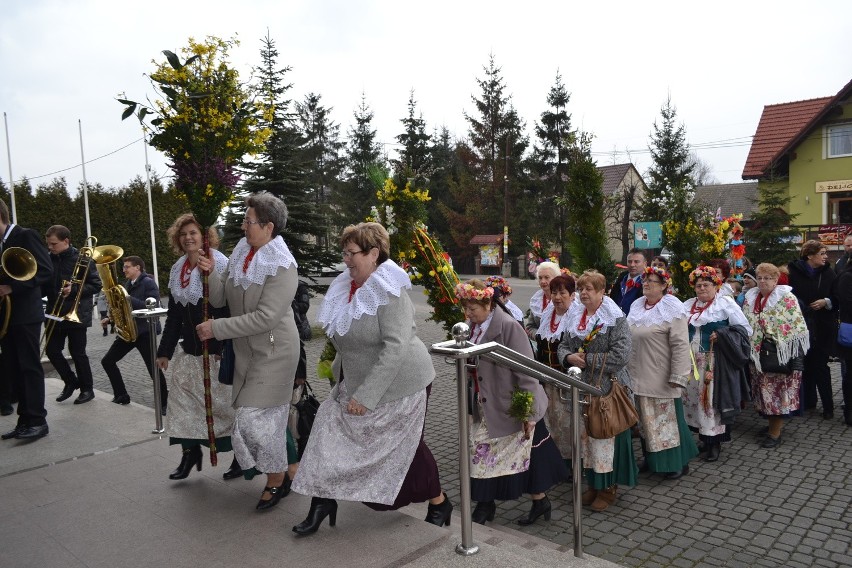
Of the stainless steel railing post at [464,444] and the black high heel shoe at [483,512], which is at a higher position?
the stainless steel railing post at [464,444]

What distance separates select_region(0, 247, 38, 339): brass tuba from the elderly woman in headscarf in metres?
6.61

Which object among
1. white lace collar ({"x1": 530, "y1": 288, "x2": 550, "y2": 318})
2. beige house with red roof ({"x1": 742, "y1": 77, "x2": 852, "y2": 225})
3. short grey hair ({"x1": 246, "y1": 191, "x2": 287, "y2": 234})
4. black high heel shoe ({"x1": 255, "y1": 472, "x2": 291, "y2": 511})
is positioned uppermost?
beige house with red roof ({"x1": 742, "y1": 77, "x2": 852, "y2": 225})

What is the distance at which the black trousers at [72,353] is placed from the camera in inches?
276

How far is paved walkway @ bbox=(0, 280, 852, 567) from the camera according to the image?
3.90 m

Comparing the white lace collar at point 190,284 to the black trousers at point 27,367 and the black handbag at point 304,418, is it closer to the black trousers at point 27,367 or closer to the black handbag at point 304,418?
the black handbag at point 304,418

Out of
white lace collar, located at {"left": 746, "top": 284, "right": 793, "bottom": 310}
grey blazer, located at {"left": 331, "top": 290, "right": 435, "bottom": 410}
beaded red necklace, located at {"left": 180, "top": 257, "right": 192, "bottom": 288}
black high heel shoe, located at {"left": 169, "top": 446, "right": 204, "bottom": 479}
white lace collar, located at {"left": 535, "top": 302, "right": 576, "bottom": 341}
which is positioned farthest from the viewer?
white lace collar, located at {"left": 746, "top": 284, "right": 793, "bottom": 310}

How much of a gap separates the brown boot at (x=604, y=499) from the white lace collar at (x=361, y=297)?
92.3 inches

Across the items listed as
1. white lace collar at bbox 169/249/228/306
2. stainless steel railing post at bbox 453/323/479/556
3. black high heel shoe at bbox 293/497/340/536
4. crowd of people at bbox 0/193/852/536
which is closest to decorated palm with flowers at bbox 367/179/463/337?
crowd of people at bbox 0/193/852/536

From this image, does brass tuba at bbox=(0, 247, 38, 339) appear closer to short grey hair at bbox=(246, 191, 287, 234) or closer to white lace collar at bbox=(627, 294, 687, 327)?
short grey hair at bbox=(246, 191, 287, 234)

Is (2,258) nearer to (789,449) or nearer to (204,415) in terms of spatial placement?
(204,415)

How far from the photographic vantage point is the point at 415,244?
5.54 m

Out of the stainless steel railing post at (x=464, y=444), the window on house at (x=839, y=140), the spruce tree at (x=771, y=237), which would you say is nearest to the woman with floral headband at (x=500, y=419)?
the stainless steel railing post at (x=464, y=444)

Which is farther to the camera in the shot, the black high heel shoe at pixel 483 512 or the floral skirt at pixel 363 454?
the black high heel shoe at pixel 483 512

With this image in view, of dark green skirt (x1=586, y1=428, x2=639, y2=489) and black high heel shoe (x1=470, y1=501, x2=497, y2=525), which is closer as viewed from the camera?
black high heel shoe (x1=470, y1=501, x2=497, y2=525)
